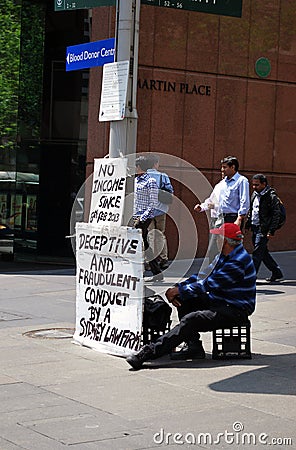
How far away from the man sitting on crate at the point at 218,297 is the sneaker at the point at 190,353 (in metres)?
0.07

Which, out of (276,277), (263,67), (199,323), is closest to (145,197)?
(276,277)

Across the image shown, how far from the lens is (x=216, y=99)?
16391 mm

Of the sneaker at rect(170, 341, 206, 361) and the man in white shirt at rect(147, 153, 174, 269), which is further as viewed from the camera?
the man in white shirt at rect(147, 153, 174, 269)

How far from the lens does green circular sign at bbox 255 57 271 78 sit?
55.2 ft

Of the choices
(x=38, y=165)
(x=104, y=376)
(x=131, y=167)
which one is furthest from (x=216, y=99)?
(x=104, y=376)

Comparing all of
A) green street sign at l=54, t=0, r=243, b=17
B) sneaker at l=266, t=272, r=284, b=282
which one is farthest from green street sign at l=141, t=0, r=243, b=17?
sneaker at l=266, t=272, r=284, b=282

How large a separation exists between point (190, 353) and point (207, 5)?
3.65 metres

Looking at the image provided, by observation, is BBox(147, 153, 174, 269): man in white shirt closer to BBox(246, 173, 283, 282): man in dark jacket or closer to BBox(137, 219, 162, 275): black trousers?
BBox(137, 219, 162, 275): black trousers

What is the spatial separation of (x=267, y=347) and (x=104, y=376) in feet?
6.48

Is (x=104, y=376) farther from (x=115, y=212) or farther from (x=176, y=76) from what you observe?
(x=176, y=76)

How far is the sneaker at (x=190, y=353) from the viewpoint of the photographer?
836 centimetres

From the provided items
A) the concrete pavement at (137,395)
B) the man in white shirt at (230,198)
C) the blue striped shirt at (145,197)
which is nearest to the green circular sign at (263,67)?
the man in white shirt at (230,198)

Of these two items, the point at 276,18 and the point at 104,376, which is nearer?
the point at 104,376

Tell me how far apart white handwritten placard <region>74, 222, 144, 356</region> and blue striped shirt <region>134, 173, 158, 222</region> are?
3.17 m
